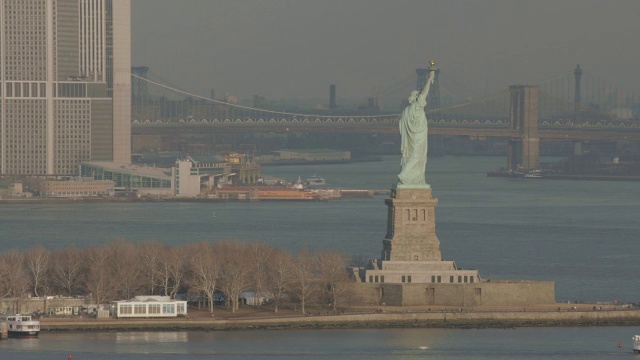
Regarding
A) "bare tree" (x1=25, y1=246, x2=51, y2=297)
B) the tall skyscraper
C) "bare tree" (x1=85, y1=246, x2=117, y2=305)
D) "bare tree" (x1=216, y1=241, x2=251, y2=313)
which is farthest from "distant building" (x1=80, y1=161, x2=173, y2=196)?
"bare tree" (x1=216, y1=241, x2=251, y2=313)

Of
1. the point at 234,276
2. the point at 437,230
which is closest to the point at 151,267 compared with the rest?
the point at 234,276

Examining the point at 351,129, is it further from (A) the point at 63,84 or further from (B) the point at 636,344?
(B) the point at 636,344

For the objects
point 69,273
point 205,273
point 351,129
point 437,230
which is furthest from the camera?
point 351,129

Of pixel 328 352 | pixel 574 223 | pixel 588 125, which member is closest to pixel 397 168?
pixel 588 125

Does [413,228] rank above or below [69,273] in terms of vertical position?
above

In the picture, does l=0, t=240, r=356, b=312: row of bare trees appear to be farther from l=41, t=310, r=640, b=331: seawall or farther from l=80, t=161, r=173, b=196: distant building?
l=80, t=161, r=173, b=196: distant building

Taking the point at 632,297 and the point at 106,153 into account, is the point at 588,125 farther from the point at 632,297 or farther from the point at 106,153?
the point at 632,297
